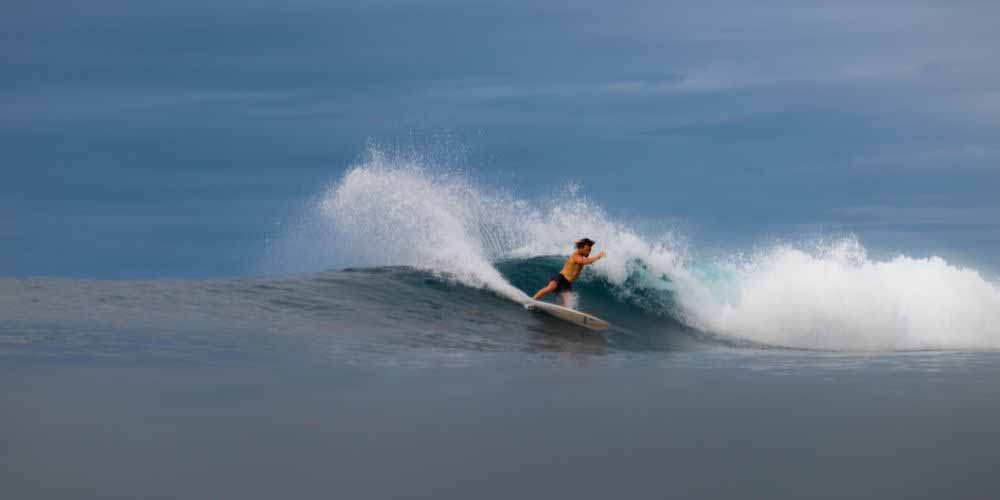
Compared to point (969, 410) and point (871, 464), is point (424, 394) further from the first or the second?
point (969, 410)

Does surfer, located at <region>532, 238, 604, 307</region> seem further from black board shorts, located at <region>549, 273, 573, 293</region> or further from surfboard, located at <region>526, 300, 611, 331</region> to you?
surfboard, located at <region>526, 300, 611, 331</region>

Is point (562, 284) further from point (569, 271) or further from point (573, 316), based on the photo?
point (573, 316)

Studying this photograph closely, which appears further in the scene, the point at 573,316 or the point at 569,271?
the point at 569,271

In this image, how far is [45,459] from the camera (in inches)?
230

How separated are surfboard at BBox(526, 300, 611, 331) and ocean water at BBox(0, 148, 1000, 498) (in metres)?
0.23

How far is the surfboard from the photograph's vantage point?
16.7 m

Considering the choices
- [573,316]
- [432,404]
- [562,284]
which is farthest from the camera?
[562,284]

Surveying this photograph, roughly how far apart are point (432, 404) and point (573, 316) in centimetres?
898

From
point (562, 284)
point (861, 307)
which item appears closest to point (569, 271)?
point (562, 284)

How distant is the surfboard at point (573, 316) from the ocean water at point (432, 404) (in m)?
0.23

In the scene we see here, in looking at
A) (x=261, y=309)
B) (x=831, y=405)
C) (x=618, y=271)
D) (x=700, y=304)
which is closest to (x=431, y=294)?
(x=261, y=309)

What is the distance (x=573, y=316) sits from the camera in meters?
16.7

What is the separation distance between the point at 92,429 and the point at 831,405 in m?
6.60

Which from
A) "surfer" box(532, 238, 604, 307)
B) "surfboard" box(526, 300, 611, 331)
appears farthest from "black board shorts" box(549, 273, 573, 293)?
"surfboard" box(526, 300, 611, 331)
